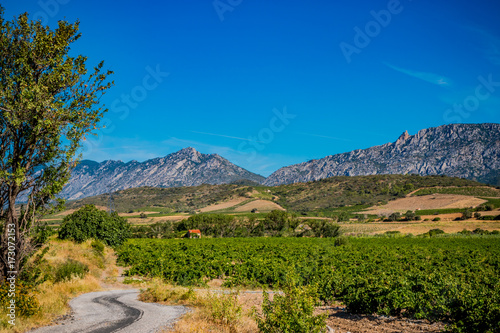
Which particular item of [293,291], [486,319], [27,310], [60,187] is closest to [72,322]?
[27,310]

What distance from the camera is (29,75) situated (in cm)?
1227

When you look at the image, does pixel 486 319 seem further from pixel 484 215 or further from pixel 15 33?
pixel 484 215

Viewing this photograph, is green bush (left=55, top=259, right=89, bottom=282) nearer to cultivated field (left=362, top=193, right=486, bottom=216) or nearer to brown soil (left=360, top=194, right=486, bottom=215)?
cultivated field (left=362, top=193, right=486, bottom=216)

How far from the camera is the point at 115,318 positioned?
12.1 metres

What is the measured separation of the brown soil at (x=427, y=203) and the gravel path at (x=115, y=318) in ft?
418

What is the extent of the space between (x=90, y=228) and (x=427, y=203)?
136125mm

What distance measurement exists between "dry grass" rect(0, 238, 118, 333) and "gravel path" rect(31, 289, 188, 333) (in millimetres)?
480

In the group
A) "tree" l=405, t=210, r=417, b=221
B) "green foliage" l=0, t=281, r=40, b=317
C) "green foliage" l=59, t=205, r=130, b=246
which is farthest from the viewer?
"tree" l=405, t=210, r=417, b=221

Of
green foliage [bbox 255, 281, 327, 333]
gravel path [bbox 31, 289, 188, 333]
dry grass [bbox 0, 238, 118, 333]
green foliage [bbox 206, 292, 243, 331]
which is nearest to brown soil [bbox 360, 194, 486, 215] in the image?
dry grass [bbox 0, 238, 118, 333]

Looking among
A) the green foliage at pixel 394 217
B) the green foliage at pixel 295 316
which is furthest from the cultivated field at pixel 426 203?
the green foliage at pixel 295 316

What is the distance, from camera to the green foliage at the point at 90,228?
43.1 meters

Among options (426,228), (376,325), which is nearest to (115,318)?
(376,325)

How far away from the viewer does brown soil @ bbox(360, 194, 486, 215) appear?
131 meters

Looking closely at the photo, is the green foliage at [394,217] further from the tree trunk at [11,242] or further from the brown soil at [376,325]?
the tree trunk at [11,242]
